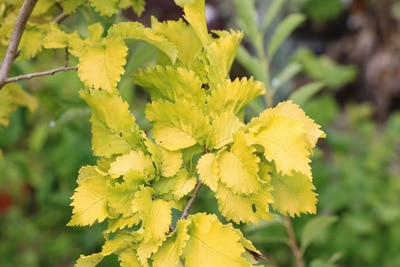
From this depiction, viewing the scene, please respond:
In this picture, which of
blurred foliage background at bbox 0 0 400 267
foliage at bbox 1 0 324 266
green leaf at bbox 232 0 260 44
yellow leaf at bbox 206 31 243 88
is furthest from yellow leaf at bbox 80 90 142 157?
green leaf at bbox 232 0 260 44

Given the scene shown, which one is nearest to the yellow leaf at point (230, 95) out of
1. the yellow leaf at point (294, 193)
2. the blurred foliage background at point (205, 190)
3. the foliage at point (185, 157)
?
the foliage at point (185, 157)

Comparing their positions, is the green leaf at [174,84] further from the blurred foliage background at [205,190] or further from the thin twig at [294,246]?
the thin twig at [294,246]

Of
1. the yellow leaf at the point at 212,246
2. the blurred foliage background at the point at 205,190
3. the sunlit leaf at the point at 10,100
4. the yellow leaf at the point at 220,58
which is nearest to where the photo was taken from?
the yellow leaf at the point at 212,246

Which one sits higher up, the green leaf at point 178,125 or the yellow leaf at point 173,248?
the green leaf at point 178,125

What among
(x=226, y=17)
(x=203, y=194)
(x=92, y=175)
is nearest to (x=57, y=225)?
(x=203, y=194)

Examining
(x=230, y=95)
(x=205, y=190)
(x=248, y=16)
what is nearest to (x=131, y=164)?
(x=230, y=95)

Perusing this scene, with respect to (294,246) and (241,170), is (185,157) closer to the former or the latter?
(241,170)
